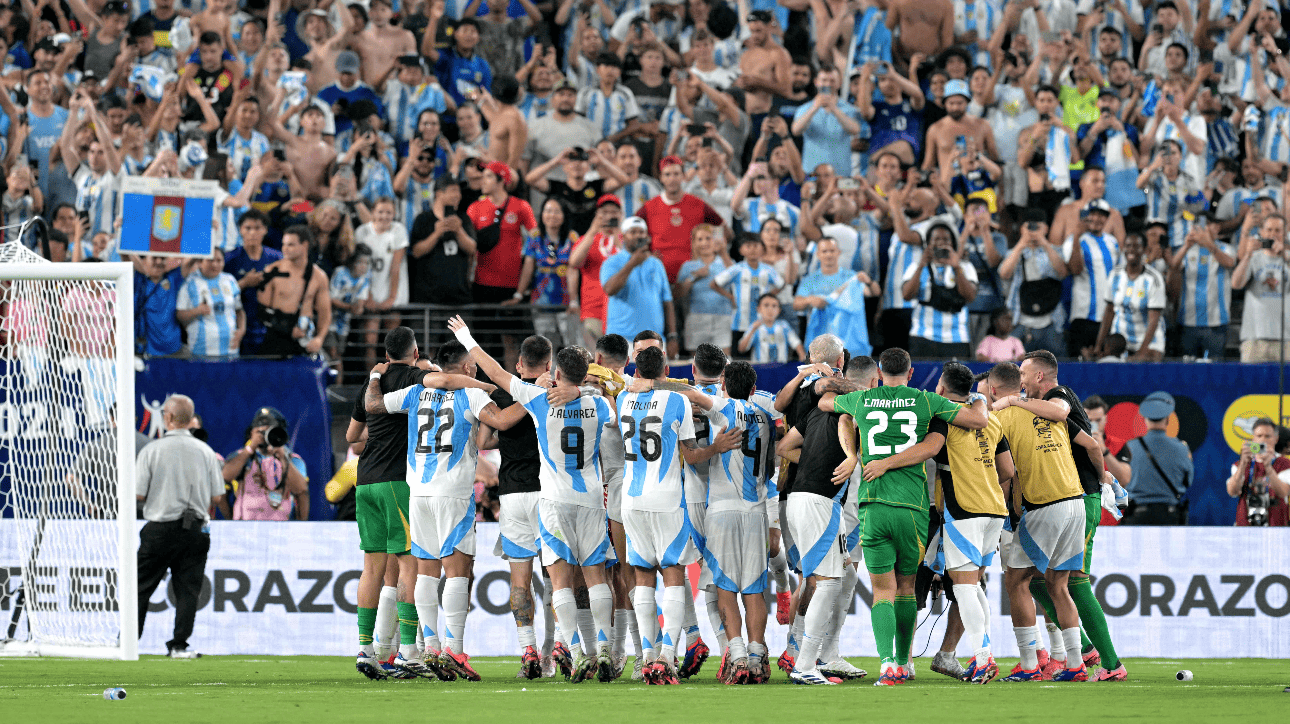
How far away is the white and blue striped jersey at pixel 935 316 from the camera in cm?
1634

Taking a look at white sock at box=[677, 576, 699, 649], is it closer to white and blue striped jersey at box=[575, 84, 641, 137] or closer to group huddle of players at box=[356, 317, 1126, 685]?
group huddle of players at box=[356, 317, 1126, 685]

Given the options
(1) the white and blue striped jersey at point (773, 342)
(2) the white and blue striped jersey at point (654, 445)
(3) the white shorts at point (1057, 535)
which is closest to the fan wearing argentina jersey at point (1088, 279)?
(1) the white and blue striped jersey at point (773, 342)

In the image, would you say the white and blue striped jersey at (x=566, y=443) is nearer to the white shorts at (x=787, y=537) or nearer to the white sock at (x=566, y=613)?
the white sock at (x=566, y=613)

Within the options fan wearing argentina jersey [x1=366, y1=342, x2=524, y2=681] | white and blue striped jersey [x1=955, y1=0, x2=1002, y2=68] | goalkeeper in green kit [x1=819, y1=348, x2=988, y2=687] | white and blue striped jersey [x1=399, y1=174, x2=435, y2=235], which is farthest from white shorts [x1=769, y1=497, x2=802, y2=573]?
white and blue striped jersey [x1=955, y1=0, x2=1002, y2=68]

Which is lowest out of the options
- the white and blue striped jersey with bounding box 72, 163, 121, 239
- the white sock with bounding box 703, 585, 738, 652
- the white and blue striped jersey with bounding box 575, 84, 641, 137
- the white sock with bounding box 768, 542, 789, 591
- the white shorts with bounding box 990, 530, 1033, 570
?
the white sock with bounding box 703, 585, 738, 652

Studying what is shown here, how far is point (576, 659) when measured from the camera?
1064 cm

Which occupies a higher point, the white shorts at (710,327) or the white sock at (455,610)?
Answer: the white shorts at (710,327)

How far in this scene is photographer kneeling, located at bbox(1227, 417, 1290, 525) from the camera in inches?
578

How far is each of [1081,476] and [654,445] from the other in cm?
311

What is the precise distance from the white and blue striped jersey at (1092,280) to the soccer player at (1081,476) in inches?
239

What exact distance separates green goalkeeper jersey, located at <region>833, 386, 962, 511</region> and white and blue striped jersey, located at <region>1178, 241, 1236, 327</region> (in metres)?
7.90

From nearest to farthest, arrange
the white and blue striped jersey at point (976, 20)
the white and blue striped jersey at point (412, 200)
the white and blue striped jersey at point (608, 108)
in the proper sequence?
the white and blue striped jersey at point (412, 200) → the white and blue striped jersey at point (608, 108) → the white and blue striped jersey at point (976, 20)

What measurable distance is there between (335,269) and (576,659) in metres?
7.57

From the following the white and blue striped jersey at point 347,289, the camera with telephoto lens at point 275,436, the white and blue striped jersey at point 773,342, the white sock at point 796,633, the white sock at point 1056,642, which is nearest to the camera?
the white sock at point 1056,642
